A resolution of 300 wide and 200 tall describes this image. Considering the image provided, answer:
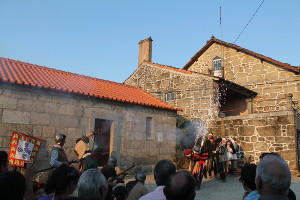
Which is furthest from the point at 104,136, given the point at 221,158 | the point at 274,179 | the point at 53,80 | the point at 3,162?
the point at 274,179

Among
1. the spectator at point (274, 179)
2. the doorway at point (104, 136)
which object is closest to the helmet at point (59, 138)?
the spectator at point (274, 179)

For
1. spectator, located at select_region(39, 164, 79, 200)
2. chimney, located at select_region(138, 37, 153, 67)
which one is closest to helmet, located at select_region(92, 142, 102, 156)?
spectator, located at select_region(39, 164, 79, 200)

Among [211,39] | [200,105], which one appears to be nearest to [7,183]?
[200,105]

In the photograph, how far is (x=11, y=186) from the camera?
1.68 meters

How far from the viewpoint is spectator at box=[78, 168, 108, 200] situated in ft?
6.91

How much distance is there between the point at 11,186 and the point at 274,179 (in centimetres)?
183

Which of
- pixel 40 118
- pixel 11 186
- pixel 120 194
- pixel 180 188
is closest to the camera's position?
pixel 11 186

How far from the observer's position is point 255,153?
1089cm

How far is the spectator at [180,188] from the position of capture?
1939 millimetres

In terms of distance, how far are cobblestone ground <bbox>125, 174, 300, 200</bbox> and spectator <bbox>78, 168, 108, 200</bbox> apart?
482 cm

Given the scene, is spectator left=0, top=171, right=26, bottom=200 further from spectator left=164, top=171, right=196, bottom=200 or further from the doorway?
the doorway

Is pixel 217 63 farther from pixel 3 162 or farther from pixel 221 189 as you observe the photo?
pixel 3 162

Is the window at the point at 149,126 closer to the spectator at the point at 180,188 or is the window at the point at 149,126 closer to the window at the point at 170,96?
the window at the point at 170,96

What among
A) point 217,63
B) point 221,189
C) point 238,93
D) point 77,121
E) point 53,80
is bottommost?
point 221,189
